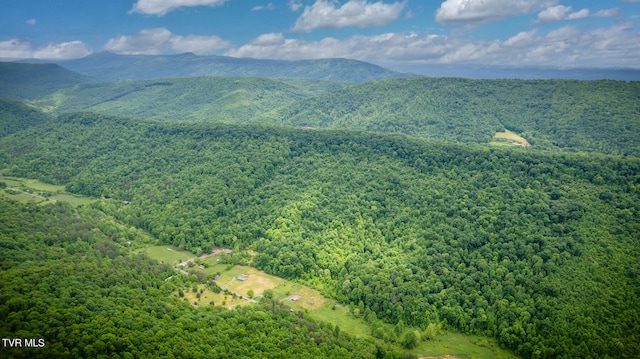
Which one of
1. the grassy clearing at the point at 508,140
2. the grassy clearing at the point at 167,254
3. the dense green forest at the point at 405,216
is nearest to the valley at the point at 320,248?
the dense green forest at the point at 405,216

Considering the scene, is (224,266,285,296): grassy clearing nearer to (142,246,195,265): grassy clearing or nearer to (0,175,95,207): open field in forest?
(142,246,195,265): grassy clearing

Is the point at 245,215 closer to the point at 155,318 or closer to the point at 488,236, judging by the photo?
the point at 155,318

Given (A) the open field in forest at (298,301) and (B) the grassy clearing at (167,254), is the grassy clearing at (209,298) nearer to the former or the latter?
(A) the open field in forest at (298,301)

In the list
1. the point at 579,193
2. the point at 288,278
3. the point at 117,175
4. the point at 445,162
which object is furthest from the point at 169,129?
the point at 579,193

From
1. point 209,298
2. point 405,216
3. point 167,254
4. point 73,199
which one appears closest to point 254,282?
point 209,298

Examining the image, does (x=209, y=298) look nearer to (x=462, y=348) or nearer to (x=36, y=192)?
(x=462, y=348)

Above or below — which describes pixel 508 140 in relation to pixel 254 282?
above
